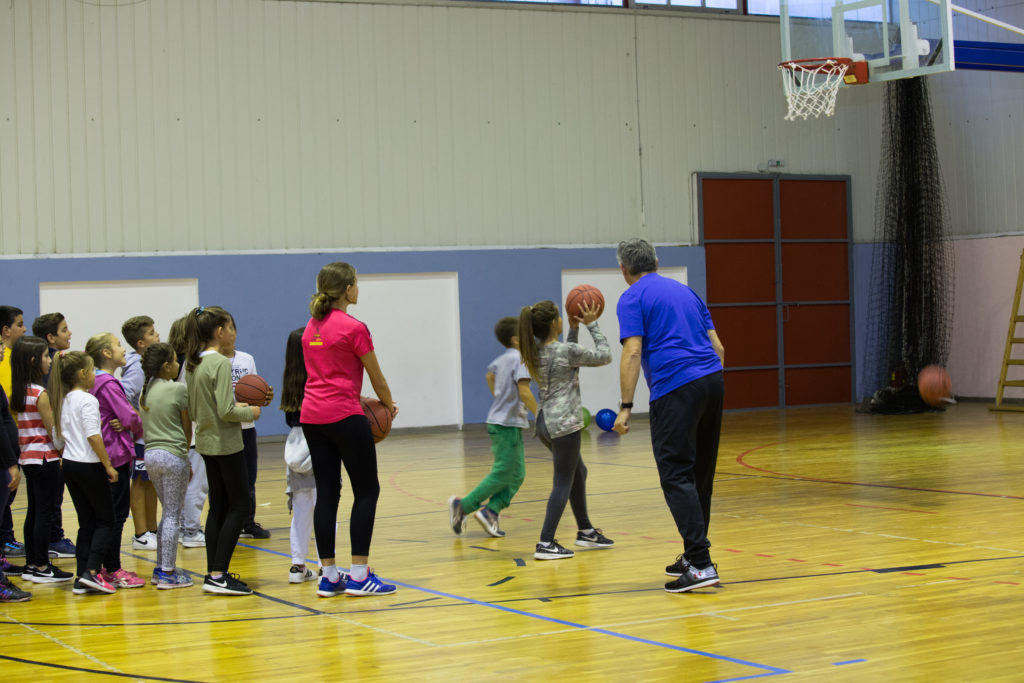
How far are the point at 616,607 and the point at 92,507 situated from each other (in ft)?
8.56

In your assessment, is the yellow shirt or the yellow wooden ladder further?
the yellow wooden ladder

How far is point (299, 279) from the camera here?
1511 cm

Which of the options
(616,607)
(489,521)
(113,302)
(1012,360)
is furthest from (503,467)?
(1012,360)

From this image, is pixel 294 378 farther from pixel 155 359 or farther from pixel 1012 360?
pixel 1012 360

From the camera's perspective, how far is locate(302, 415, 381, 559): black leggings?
5281 mm

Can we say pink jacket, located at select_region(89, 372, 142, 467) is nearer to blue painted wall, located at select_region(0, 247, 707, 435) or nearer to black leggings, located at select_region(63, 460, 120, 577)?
black leggings, located at select_region(63, 460, 120, 577)

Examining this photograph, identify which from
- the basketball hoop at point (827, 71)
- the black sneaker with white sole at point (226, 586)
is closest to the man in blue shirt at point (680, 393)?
the black sneaker with white sole at point (226, 586)

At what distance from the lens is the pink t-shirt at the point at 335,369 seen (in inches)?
207

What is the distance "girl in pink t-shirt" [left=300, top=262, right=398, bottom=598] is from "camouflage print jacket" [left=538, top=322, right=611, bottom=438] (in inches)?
42.6

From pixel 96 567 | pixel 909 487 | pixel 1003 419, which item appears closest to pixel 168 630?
pixel 96 567

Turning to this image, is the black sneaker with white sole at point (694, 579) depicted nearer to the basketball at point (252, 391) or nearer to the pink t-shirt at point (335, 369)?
the pink t-shirt at point (335, 369)

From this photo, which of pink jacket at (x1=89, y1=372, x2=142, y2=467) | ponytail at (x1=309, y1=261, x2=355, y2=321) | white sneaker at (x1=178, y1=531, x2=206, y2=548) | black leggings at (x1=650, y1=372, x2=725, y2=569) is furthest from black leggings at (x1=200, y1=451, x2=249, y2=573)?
black leggings at (x1=650, y1=372, x2=725, y2=569)

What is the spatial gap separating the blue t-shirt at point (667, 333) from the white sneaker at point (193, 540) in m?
3.22

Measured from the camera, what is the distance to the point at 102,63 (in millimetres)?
14422
